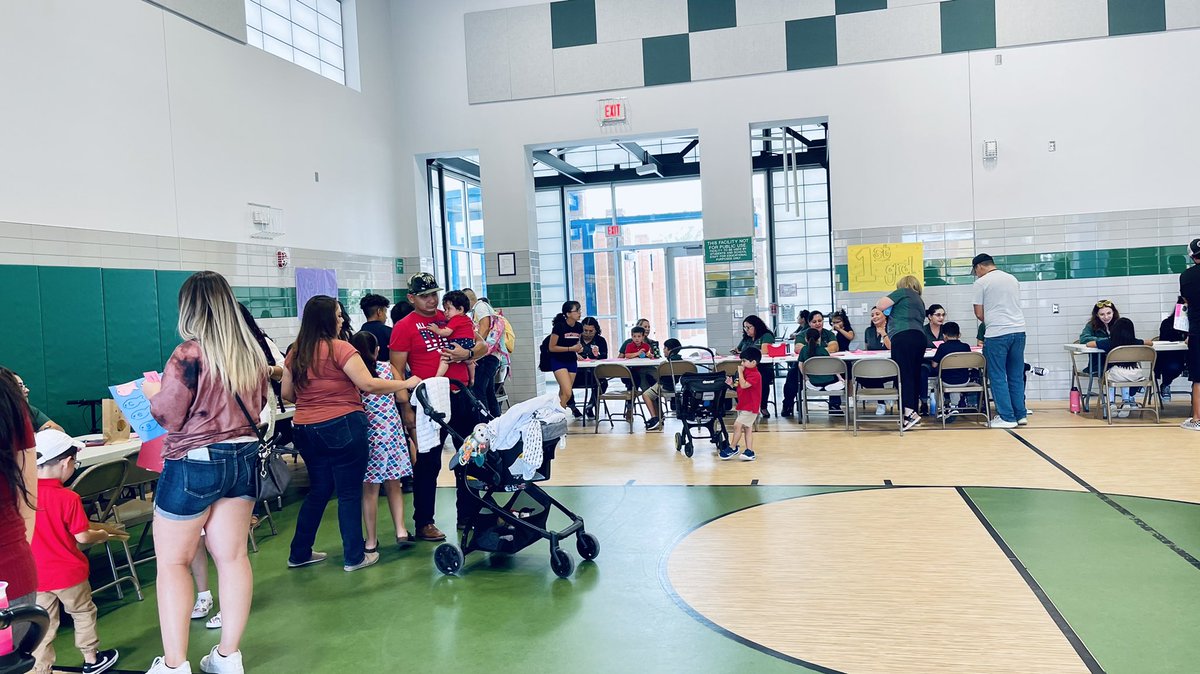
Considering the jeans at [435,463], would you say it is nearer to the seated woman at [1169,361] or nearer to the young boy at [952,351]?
the young boy at [952,351]

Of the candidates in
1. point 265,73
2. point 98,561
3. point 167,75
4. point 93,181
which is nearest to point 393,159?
point 265,73

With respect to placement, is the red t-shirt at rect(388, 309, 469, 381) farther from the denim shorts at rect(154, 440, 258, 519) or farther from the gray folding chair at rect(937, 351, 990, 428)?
the gray folding chair at rect(937, 351, 990, 428)

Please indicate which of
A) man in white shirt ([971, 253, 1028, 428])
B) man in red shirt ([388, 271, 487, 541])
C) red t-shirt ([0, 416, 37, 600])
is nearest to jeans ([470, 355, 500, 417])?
man in red shirt ([388, 271, 487, 541])

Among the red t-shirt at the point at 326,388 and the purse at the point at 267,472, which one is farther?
the red t-shirt at the point at 326,388

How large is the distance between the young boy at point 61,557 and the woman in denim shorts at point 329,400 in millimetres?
1021

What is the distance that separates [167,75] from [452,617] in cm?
568

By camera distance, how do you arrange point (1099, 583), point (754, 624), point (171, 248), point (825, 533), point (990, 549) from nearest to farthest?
point (754, 624)
point (1099, 583)
point (990, 549)
point (825, 533)
point (171, 248)

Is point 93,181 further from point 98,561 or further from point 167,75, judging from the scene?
point 98,561

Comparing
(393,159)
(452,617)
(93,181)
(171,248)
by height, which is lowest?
(452,617)

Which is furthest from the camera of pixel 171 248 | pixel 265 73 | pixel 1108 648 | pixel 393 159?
pixel 393 159

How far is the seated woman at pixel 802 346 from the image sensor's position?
9.07m

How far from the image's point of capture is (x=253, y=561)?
4.92 metres

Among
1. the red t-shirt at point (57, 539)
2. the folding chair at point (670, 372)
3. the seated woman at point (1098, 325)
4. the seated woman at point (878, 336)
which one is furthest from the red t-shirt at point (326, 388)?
the seated woman at point (1098, 325)

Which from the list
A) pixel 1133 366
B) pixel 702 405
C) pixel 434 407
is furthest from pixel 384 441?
pixel 1133 366
